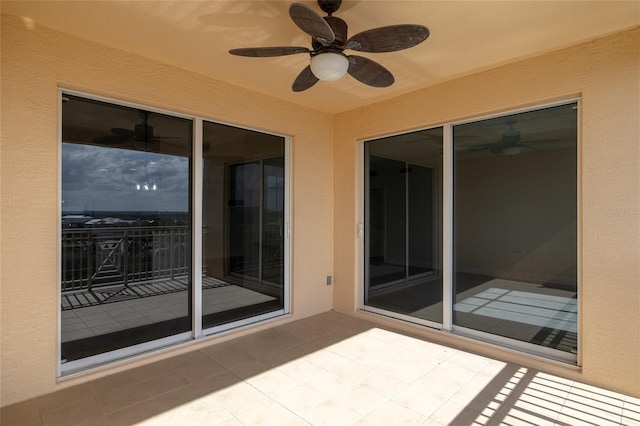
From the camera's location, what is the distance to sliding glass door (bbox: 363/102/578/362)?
2.76 metres

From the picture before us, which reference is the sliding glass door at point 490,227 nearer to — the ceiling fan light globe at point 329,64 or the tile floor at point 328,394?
the tile floor at point 328,394

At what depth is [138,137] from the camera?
2.79 m

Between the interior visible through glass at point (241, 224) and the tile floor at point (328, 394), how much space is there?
0.61 m

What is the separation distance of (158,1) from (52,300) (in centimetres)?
209

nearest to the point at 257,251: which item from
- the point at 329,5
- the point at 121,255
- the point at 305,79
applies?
the point at 121,255

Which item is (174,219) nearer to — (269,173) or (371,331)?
(269,173)

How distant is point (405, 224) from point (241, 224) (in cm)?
184

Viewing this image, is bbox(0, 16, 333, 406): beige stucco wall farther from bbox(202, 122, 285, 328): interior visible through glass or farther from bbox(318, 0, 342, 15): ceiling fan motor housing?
bbox(318, 0, 342, 15): ceiling fan motor housing

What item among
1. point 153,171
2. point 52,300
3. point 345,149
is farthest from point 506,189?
point 52,300

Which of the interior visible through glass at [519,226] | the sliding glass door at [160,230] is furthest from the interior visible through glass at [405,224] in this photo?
the sliding glass door at [160,230]

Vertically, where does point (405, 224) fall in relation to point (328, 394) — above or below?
above

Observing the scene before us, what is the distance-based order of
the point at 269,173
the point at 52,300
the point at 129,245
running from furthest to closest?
the point at 269,173
the point at 129,245
the point at 52,300

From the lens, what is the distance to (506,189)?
3.15m

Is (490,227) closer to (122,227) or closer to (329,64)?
(329,64)
